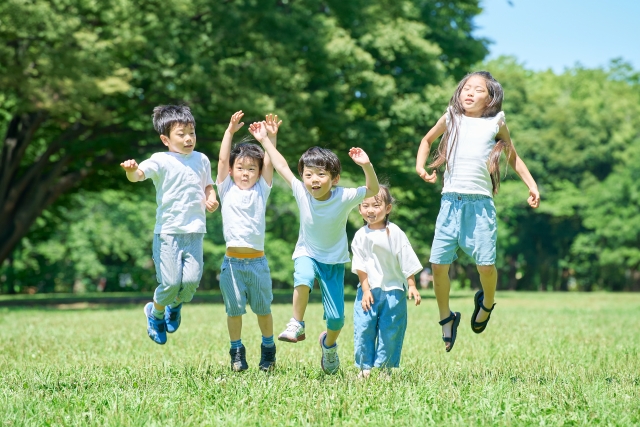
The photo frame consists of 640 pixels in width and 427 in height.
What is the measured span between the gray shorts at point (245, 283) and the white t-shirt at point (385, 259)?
2.49 feet

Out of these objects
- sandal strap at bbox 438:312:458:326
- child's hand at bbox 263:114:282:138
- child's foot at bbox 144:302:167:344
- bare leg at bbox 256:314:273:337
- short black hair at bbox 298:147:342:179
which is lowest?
child's foot at bbox 144:302:167:344

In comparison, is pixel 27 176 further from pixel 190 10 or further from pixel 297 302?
pixel 297 302

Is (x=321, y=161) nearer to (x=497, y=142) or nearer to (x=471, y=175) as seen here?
(x=471, y=175)

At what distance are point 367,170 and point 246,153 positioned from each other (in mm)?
1219

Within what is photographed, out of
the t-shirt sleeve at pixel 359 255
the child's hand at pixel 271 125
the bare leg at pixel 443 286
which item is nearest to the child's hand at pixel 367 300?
the t-shirt sleeve at pixel 359 255

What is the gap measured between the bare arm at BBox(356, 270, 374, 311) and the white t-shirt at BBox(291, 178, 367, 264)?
0.21 metres

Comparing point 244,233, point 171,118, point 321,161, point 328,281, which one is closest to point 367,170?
point 321,161

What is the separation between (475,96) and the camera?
645cm

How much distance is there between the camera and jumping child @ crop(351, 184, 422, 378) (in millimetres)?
6363

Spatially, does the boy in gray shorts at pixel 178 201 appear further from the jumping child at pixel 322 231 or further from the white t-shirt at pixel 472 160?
the white t-shirt at pixel 472 160

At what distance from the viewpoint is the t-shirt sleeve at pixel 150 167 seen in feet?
21.1

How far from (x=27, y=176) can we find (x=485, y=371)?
2003cm

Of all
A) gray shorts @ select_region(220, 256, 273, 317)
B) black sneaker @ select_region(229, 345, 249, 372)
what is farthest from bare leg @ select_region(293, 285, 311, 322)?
black sneaker @ select_region(229, 345, 249, 372)

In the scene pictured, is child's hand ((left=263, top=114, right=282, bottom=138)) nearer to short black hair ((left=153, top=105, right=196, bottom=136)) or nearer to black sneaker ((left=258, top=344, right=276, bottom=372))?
short black hair ((left=153, top=105, right=196, bottom=136))
